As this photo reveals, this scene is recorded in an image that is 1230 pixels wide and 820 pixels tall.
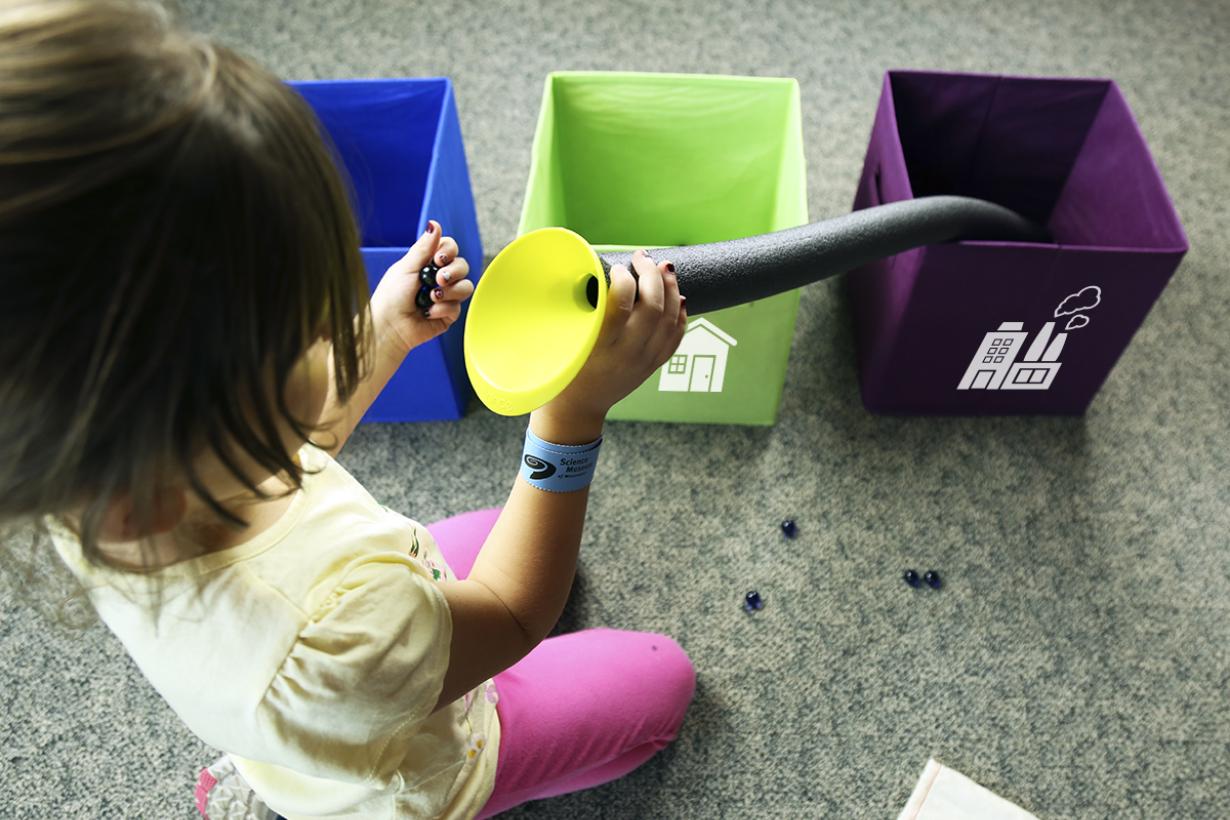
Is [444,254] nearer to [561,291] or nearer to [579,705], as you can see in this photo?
[561,291]

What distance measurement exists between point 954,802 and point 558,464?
585 millimetres

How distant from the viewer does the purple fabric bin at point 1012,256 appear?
92 centimetres

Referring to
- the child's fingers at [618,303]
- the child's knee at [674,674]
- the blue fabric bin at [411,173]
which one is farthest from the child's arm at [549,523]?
the blue fabric bin at [411,173]

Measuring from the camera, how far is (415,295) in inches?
26.3

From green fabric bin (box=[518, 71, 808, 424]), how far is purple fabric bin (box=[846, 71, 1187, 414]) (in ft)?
0.44

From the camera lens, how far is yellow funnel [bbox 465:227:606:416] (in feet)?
1.84

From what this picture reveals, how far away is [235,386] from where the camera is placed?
381mm

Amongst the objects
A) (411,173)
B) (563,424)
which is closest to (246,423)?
(563,424)

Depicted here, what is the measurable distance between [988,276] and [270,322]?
0.78 meters

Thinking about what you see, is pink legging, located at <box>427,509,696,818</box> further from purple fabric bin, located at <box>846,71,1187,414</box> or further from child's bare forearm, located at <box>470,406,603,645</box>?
purple fabric bin, located at <box>846,71,1187,414</box>

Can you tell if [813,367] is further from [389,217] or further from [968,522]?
[389,217]

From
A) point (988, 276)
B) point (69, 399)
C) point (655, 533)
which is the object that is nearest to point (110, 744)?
point (655, 533)

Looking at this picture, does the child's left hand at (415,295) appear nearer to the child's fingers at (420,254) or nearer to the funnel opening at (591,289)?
the child's fingers at (420,254)

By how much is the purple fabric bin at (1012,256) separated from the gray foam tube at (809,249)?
0.16 ft
